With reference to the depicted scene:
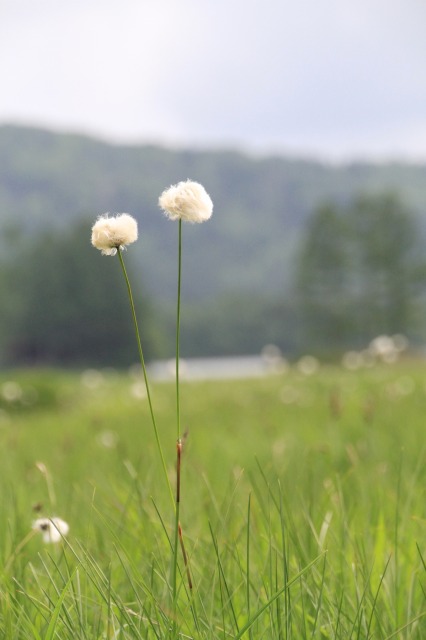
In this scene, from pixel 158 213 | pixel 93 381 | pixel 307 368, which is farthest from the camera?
pixel 158 213

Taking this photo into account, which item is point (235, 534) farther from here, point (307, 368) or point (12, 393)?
point (307, 368)

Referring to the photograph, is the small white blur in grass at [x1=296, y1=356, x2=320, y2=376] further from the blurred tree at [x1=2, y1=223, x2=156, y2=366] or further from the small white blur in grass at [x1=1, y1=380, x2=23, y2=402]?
the blurred tree at [x1=2, y1=223, x2=156, y2=366]

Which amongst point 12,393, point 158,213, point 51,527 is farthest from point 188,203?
point 158,213

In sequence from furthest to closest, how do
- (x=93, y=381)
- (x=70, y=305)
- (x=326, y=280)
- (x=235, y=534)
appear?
(x=70, y=305)
(x=326, y=280)
(x=93, y=381)
(x=235, y=534)

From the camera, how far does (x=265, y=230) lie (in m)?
189

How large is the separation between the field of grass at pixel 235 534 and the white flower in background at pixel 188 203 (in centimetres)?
45

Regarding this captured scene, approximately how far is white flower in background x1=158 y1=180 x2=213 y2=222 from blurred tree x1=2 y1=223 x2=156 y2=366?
46356 millimetres

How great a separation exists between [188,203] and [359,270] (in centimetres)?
4911

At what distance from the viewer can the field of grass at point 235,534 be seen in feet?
4.77

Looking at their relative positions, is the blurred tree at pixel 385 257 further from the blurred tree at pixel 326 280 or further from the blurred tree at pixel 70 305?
the blurred tree at pixel 70 305

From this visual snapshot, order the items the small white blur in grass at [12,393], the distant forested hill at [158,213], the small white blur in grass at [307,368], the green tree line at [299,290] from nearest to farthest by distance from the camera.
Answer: the small white blur in grass at [12,393], the small white blur in grass at [307,368], the green tree line at [299,290], the distant forested hill at [158,213]

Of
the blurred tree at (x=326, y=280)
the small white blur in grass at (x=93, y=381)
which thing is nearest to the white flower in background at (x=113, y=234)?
the small white blur in grass at (x=93, y=381)

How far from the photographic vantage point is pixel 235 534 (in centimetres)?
210

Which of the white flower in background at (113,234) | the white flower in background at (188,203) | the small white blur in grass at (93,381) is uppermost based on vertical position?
the white flower in background at (188,203)
